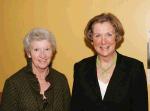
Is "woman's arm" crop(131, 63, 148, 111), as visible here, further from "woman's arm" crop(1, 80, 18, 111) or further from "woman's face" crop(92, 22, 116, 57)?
"woman's arm" crop(1, 80, 18, 111)

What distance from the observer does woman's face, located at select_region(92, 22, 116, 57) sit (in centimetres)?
244

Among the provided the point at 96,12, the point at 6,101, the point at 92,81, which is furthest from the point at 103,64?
the point at 6,101

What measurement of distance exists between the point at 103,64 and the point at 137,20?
0.61m

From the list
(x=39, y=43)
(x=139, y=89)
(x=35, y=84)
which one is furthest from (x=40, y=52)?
(x=139, y=89)

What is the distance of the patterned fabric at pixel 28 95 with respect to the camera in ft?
7.98

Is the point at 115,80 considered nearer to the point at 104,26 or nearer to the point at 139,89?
the point at 139,89

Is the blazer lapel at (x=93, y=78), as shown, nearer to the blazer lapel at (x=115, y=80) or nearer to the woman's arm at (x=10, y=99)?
the blazer lapel at (x=115, y=80)

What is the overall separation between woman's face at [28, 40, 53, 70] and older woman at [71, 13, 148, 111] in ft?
1.32

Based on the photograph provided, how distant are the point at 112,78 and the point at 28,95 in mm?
741

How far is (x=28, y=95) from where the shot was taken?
2.48 metres

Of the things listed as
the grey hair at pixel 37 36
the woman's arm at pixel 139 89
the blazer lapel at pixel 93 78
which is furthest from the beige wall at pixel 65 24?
the grey hair at pixel 37 36

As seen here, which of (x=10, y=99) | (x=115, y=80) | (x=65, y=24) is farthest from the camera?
(x=65, y=24)

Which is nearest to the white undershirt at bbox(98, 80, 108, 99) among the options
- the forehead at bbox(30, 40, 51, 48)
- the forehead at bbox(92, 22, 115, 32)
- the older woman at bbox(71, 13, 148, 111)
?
the older woman at bbox(71, 13, 148, 111)

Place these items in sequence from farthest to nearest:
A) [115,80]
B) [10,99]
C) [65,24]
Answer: [65,24] → [115,80] → [10,99]
